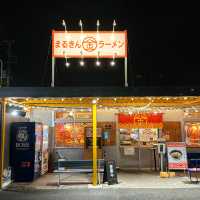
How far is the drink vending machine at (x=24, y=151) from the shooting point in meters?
11.5

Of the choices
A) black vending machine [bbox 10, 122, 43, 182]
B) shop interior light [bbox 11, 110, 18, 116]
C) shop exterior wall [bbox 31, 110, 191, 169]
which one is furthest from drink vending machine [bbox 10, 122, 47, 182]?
shop exterior wall [bbox 31, 110, 191, 169]

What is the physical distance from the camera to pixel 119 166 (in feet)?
50.3

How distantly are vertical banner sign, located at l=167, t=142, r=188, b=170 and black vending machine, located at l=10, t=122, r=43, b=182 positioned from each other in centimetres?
556

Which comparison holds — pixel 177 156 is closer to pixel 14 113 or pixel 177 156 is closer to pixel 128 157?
pixel 128 157

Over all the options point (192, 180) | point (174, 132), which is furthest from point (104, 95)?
point (174, 132)

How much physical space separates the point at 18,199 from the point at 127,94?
450 centimetres

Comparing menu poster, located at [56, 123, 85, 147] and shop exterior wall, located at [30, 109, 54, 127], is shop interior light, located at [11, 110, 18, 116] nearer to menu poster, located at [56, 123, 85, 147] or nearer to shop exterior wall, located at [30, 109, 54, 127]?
shop exterior wall, located at [30, 109, 54, 127]

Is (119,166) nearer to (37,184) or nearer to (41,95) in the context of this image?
(37,184)

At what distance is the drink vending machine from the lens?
11508 mm

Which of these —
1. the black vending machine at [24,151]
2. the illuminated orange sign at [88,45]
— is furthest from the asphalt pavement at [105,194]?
the illuminated orange sign at [88,45]

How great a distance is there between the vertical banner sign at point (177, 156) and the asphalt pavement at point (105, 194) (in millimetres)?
2928

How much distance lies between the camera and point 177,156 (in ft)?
41.9

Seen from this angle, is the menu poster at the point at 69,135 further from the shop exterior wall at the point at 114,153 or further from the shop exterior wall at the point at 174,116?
the shop exterior wall at the point at 174,116

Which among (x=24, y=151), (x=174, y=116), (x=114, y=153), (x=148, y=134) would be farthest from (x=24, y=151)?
(x=174, y=116)
